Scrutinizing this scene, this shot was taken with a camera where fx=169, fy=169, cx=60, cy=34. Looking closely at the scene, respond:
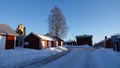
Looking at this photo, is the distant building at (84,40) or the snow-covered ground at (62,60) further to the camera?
the distant building at (84,40)

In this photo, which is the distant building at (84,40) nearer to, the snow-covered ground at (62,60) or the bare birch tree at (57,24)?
the bare birch tree at (57,24)

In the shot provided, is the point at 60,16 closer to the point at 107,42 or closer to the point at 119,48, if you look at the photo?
the point at 107,42

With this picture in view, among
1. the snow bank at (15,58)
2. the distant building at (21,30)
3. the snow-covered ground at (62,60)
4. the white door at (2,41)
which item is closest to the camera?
the snow bank at (15,58)

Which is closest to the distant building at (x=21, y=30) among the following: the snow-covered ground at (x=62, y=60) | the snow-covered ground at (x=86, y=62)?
the snow-covered ground at (x=62, y=60)

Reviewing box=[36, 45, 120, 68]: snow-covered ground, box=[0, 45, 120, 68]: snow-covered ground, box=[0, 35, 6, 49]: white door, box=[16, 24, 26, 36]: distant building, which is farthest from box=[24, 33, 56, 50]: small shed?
box=[16, 24, 26, 36]: distant building

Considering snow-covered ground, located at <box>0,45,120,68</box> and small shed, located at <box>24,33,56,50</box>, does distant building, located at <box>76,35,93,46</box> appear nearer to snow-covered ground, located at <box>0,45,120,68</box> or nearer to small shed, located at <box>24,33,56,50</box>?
small shed, located at <box>24,33,56,50</box>

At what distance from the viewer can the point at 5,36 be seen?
105ft

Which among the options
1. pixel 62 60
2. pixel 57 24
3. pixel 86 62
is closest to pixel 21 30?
pixel 57 24

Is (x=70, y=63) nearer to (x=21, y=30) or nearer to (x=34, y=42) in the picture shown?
(x=34, y=42)

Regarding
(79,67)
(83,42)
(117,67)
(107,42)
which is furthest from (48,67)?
(83,42)

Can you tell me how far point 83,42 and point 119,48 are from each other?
2179 inches

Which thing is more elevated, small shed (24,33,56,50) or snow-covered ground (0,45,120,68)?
small shed (24,33,56,50)

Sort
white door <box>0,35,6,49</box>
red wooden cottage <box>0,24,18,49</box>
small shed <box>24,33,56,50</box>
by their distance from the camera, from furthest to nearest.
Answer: small shed <box>24,33,56,50</box> < red wooden cottage <box>0,24,18,49</box> < white door <box>0,35,6,49</box>

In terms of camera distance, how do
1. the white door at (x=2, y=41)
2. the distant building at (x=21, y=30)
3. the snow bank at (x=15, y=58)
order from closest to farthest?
the snow bank at (x=15, y=58) < the white door at (x=2, y=41) < the distant building at (x=21, y=30)
